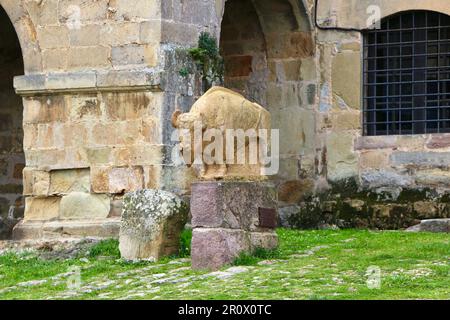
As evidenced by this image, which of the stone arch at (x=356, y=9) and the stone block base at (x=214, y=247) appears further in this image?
the stone arch at (x=356, y=9)

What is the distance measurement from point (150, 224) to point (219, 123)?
1.21 metres

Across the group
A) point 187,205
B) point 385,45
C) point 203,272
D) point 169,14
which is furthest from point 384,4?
point 203,272

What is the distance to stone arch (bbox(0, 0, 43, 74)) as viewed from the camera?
14211 millimetres

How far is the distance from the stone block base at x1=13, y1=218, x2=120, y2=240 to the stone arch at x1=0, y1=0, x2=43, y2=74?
1591mm

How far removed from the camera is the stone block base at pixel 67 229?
13.6 metres

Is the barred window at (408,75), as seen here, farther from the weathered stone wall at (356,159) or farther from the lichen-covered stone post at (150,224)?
the lichen-covered stone post at (150,224)

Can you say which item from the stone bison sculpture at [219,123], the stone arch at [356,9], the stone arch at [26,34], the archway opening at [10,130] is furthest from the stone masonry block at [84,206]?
the stone arch at [356,9]

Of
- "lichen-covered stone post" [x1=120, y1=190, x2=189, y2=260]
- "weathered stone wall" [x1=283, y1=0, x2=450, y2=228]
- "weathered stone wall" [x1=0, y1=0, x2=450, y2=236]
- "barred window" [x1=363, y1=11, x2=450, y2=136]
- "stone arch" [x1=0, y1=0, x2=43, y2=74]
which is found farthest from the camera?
"barred window" [x1=363, y1=11, x2=450, y2=136]

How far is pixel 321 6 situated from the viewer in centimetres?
1652

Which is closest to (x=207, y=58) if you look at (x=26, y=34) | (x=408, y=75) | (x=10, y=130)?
(x=26, y=34)

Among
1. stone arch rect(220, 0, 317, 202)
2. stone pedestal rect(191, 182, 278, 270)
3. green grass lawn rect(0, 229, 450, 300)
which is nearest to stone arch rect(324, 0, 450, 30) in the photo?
stone arch rect(220, 0, 317, 202)

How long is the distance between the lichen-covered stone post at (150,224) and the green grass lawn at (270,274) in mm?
181

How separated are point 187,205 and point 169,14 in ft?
6.83

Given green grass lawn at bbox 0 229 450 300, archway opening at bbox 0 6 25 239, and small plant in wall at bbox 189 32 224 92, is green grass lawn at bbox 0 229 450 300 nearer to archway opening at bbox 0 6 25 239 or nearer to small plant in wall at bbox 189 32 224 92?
small plant in wall at bbox 189 32 224 92
